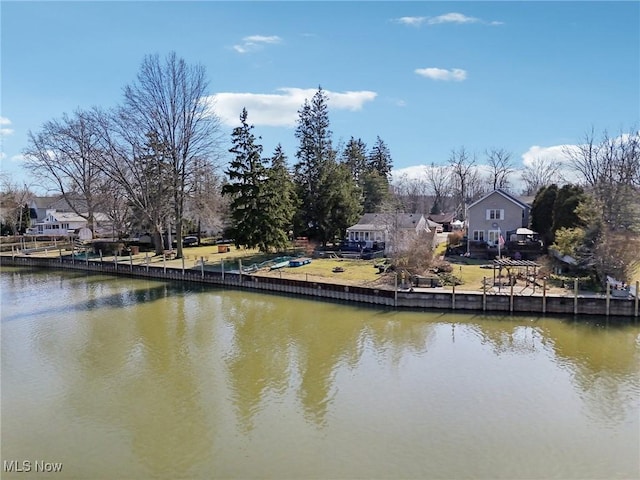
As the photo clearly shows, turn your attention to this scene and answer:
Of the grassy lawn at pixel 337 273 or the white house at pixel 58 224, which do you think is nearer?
the grassy lawn at pixel 337 273

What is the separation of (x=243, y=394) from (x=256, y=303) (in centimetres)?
1326

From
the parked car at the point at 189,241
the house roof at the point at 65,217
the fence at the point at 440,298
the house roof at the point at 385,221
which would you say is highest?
the house roof at the point at 65,217

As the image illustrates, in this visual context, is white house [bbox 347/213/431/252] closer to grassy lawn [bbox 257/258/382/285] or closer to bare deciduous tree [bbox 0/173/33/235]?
grassy lawn [bbox 257/258/382/285]

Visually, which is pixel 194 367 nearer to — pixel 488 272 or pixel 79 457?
pixel 79 457

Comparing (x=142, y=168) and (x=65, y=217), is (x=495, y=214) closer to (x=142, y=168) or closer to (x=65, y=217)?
(x=142, y=168)

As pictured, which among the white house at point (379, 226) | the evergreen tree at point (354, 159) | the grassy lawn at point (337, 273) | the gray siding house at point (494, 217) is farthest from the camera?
the evergreen tree at point (354, 159)

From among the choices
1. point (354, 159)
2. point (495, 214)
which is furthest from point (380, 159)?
point (495, 214)

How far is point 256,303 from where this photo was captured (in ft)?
90.7

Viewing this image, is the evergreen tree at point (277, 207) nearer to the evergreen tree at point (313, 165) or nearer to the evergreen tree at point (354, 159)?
the evergreen tree at point (313, 165)

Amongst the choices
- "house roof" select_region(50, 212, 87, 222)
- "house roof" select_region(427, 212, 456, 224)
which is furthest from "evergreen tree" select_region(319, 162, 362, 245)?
"house roof" select_region(50, 212, 87, 222)

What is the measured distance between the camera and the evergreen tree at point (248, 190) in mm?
36219

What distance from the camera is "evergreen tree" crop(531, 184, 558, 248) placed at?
119ft

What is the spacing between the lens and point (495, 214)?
3875 centimetres

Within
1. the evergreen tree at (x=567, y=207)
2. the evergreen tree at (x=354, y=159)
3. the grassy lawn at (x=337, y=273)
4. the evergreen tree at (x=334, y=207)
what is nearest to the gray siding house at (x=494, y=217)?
the evergreen tree at (x=567, y=207)
